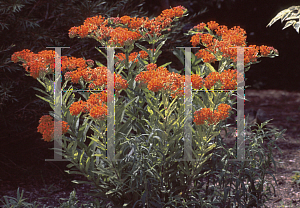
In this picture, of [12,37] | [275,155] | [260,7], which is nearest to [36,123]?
[12,37]

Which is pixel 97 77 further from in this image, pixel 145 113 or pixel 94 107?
pixel 145 113

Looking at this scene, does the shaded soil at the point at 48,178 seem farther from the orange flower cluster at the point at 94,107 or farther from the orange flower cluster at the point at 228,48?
the orange flower cluster at the point at 228,48

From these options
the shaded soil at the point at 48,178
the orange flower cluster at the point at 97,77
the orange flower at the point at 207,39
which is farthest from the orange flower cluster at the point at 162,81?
the shaded soil at the point at 48,178

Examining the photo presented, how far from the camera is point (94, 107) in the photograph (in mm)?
1482

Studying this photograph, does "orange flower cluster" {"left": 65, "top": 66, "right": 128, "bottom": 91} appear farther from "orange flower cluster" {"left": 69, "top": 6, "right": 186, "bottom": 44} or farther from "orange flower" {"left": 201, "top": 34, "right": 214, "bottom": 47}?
"orange flower" {"left": 201, "top": 34, "right": 214, "bottom": 47}

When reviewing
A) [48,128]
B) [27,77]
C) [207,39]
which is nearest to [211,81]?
[207,39]

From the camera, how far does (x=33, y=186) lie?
3049mm

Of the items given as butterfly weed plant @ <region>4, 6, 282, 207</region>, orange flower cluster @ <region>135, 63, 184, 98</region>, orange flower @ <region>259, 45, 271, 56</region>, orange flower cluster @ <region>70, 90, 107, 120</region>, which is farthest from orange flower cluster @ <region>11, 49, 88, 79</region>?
orange flower @ <region>259, 45, 271, 56</region>

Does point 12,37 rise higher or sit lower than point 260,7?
lower

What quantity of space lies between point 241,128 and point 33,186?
6.58 ft

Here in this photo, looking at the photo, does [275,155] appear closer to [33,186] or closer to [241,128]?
[241,128]

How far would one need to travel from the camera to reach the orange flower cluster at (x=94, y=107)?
57.9 inches

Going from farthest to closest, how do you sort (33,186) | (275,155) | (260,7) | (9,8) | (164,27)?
(260,7) → (275,155) → (33,186) → (9,8) → (164,27)

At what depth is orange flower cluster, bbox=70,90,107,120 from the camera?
1472 mm
